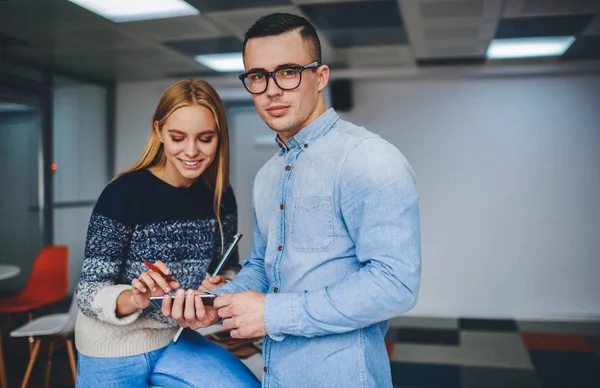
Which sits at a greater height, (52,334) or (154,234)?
(154,234)

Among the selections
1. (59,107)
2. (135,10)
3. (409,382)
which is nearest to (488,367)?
(409,382)

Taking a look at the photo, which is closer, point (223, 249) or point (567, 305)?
point (223, 249)

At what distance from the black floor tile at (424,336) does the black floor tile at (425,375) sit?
2.53ft

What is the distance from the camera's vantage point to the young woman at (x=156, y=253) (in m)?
1.61

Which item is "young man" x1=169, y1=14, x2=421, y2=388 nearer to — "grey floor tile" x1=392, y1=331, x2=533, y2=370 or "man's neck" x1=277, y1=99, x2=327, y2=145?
"man's neck" x1=277, y1=99, x2=327, y2=145

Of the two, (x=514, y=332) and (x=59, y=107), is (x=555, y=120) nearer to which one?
(x=514, y=332)

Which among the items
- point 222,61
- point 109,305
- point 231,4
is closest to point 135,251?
point 109,305

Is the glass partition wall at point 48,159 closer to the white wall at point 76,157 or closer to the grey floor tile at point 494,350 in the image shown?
the white wall at point 76,157

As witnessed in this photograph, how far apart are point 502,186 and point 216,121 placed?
18.1ft

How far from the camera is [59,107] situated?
253 inches

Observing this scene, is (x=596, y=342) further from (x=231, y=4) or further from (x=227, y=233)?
(x=227, y=233)

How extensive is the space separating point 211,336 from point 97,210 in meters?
1.25

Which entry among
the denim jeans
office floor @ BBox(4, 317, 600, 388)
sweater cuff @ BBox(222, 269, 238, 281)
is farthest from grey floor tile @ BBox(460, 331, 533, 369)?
the denim jeans

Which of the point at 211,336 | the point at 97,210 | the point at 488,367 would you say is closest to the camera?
the point at 97,210
